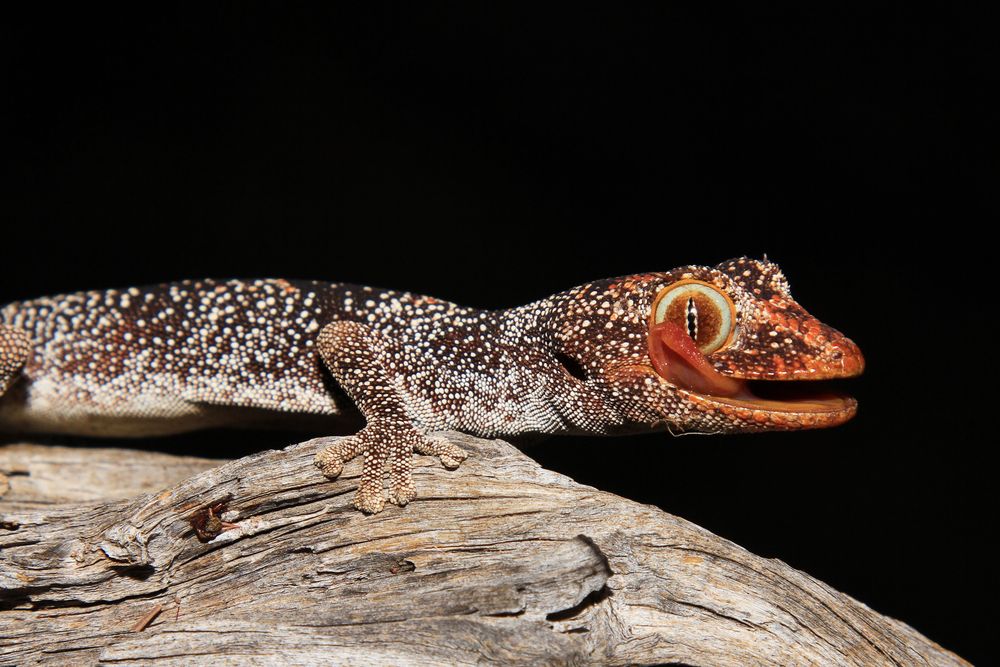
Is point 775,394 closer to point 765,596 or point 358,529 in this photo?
point 765,596

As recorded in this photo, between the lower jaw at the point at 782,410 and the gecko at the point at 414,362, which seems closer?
the lower jaw at the point at 782,410

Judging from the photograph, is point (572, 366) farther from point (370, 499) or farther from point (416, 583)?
point (416, 583)

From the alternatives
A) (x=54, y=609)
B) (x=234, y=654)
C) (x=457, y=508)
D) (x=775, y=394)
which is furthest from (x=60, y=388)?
(x=775, y=394)

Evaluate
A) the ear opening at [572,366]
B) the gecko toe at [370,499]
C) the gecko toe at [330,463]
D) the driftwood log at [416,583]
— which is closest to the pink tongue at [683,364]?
the ear opening at [572,366]

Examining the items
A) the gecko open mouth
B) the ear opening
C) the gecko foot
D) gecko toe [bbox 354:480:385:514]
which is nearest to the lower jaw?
the gecko open mouth

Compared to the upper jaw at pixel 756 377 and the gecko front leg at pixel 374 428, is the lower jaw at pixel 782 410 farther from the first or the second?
the gecko front leg at pixel 374 428

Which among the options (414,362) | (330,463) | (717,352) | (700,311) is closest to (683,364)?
(717,352)

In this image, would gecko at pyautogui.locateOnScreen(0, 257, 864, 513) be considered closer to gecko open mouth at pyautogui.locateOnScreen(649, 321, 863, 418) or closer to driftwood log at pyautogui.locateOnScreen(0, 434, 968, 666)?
gecko open mouth at pyautogui.locateOnScreen(649, 321, 863, 418)
